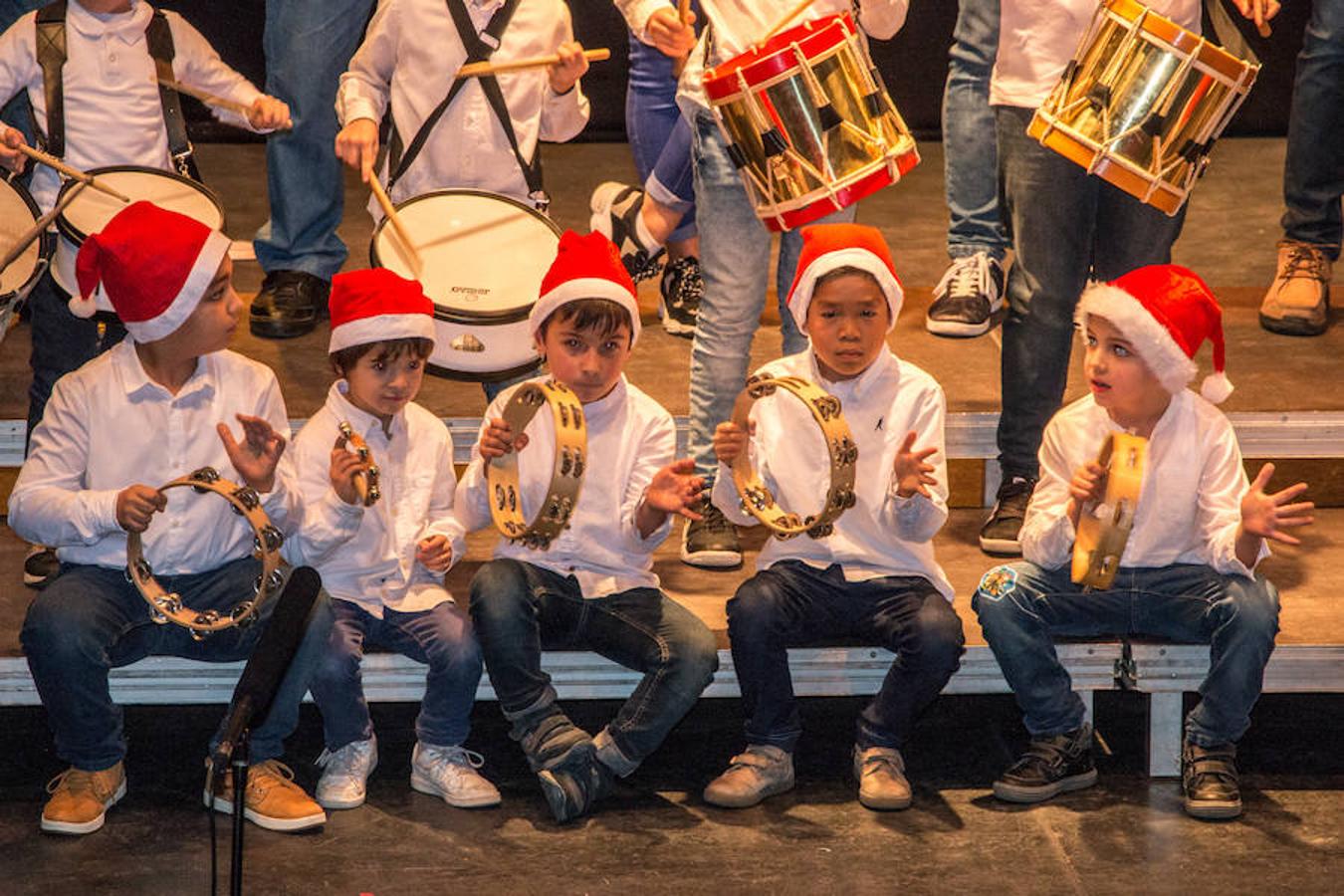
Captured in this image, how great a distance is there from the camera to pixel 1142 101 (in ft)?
14.2

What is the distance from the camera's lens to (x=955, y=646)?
406 centimetres

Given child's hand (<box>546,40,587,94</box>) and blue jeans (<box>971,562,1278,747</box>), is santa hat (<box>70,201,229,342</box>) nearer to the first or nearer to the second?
child's hand (<box>546,40,587,94</box>)

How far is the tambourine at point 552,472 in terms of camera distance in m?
4.02

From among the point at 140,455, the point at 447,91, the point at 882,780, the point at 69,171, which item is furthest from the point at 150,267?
the point at 882,780

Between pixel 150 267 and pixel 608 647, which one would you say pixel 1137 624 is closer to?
pixel 608 647

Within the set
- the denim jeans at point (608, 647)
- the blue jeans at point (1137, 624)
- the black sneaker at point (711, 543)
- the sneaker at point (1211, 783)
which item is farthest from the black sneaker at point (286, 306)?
the sneaker at point (1211, 783)

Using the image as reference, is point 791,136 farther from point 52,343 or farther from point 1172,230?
point 52,343

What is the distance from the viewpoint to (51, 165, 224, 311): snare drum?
434cm

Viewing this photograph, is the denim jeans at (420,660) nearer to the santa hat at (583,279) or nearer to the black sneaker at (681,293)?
the santa hat at (583,279)

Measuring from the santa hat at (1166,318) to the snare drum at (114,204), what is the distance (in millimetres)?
1987

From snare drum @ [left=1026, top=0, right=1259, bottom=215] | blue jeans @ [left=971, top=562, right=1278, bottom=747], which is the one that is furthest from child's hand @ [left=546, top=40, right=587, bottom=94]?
blue jeans @ [left=971, top=562, right=1278, bottom=747]

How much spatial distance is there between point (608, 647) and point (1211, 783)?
1289mm

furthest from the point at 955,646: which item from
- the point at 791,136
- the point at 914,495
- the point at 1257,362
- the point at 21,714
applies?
the point at 21,714

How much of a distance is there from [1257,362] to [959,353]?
80cm
